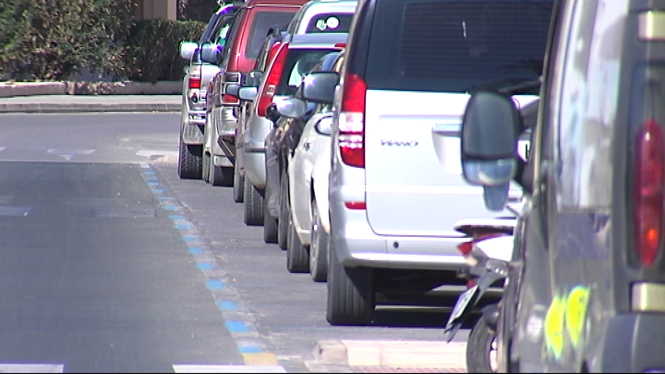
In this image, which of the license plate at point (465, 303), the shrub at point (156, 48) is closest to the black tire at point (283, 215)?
the license plate at point (465, 303)

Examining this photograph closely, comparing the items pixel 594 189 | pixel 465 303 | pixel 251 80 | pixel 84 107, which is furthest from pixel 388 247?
pixel 84 107

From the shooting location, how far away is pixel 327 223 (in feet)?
33.0

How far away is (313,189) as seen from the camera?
10.5 meters

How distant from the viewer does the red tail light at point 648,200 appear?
14.5 feet

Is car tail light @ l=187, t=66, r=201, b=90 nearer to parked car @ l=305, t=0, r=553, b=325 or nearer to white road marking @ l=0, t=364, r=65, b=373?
parked car @ l=305, t=0, r=553, b=325

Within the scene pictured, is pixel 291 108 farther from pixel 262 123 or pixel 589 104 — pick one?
pixel 589 104

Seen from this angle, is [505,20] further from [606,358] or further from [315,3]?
[315,3]

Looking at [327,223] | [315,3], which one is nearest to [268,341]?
[327,223]

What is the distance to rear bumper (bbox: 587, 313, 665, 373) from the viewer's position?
4.41 m

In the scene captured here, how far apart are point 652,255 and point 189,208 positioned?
12481 millimetres

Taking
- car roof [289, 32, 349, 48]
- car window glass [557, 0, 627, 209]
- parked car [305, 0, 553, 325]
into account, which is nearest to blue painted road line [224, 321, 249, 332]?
parked car [305, 0, 553, 325]

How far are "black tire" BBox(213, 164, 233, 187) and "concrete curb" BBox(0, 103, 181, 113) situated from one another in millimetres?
16917

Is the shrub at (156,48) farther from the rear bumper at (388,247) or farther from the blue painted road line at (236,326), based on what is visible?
the rear bumper at (388,247)

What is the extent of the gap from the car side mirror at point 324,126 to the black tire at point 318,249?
49cm
